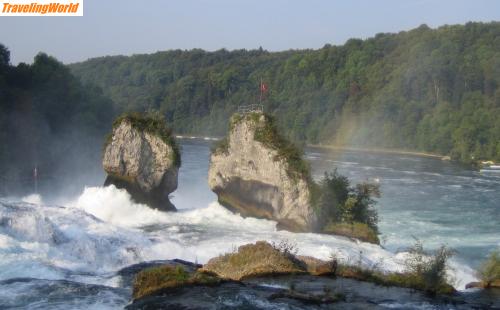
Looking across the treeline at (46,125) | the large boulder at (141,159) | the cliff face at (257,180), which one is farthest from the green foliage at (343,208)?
the treeline at (46,125)

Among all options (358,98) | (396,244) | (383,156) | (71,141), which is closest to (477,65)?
(358,98)

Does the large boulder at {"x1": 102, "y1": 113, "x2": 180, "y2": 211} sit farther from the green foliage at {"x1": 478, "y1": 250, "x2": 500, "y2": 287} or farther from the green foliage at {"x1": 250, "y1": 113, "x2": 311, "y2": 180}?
the green foliage at {"x1": 478, "y1": 250, "x2": 500, "y2": 287}

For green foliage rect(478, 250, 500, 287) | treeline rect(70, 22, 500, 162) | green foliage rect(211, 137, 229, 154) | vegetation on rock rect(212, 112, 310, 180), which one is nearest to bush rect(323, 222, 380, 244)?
vegetation on rock rect(212, 112, 310, 180)

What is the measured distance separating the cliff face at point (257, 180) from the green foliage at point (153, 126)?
76.1 inches

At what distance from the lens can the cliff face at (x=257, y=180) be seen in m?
26.4

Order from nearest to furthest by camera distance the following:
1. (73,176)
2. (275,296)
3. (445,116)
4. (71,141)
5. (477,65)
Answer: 1. (275,296)
2. (73,176)
3. (71,141)
4. (445,116)
5. (477,65)

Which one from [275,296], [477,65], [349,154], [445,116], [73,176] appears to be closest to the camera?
[275,296]

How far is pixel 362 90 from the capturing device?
340 feet

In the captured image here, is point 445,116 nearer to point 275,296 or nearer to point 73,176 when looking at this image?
point 73,176

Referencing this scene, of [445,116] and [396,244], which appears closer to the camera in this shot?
[396,244]

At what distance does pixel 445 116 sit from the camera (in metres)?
90.9

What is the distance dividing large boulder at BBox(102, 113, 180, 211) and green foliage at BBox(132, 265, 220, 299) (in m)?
13.4

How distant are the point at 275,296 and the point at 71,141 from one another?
148ft

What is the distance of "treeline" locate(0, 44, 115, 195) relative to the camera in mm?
48250
